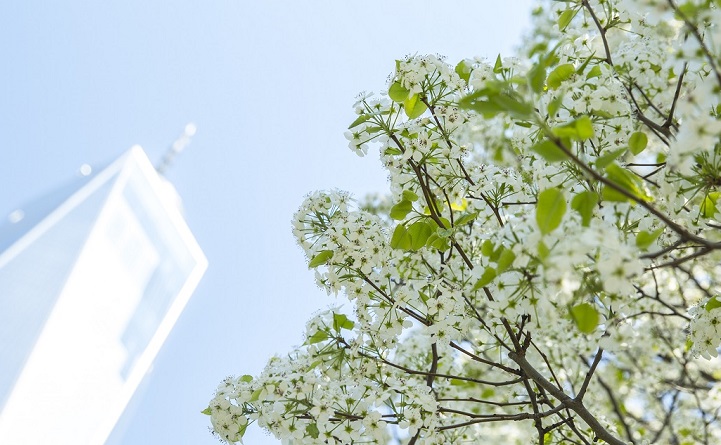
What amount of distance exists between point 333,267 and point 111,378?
14.4 meters

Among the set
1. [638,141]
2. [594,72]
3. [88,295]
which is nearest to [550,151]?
[638,141]

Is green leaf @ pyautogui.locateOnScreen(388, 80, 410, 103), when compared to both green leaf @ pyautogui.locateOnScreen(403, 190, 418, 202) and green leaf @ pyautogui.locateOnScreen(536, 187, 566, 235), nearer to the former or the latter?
green leaf @ pyautogui.locateOnScreen(403, 190, 418, 202)

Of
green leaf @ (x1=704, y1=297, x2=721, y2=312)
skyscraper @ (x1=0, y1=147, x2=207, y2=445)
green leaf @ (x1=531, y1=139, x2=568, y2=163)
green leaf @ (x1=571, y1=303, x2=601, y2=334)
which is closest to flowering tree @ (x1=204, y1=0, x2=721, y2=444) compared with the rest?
green leaf @ (x1=704, y1=297, x2=721, y2=312)

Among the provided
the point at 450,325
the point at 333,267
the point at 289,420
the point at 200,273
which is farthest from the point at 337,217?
the point at 200,273

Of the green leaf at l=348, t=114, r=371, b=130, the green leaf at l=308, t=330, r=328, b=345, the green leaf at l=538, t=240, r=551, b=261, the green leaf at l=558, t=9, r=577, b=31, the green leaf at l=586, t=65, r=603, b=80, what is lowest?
the green leaf at l=538, t=240, r=551, b=261

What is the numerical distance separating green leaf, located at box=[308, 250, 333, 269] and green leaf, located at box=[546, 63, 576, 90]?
34.5 inches

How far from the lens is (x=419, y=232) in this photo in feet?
6.04

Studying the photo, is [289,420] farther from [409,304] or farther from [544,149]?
[544,149]

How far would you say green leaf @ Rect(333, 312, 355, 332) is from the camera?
1999 mm

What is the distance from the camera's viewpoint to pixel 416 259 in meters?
2.08

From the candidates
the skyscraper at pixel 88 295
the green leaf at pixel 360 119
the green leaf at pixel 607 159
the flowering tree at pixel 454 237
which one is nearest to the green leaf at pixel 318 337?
the flowering tree at pixel 454 237

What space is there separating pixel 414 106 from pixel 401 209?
316mm

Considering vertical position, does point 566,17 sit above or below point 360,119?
above

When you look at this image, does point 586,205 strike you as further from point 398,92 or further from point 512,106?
point 398,92
